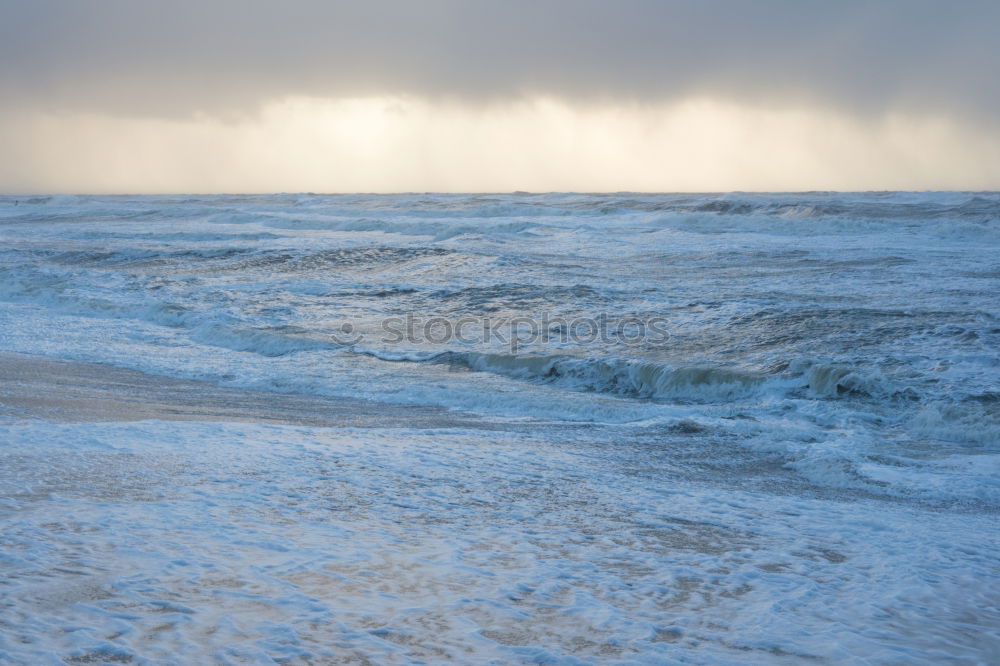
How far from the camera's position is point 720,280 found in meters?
18.5

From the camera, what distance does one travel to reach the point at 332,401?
8969 millimetres

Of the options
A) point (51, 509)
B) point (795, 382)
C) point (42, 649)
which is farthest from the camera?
point (795, 382)

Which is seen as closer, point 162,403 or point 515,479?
point 515,479

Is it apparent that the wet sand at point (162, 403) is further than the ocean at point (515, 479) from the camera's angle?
Yes

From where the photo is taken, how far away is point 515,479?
19.2 feet

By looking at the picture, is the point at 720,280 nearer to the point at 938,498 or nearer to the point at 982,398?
the point at 982,398

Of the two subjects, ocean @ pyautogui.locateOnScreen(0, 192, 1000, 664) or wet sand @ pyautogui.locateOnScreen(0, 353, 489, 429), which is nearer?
ocean @ pyautogui.locateOnScreen(0, 192, 1000, 664)

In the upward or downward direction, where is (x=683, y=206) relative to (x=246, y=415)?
upward

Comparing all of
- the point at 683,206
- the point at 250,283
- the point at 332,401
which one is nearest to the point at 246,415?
the point at 332,401

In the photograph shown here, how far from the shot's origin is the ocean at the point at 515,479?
341cm

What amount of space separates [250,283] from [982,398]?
1468 centimetres

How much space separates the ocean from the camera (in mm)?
3408

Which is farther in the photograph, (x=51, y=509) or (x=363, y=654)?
(x=51, y=509)

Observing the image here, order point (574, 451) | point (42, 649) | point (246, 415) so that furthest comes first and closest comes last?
1. point (246, 415)
2. point (574, 451)
3. point (42, 649)
